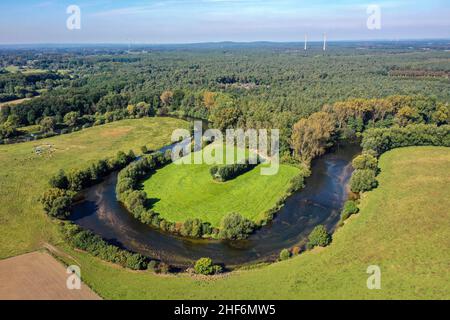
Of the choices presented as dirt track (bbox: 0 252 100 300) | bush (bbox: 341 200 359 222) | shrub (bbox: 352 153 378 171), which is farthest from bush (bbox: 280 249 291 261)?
shrub (bbox: 352 153 378 171)

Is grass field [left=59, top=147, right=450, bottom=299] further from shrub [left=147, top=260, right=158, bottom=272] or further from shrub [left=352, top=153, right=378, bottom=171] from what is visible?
shrub [left=352, top=153, right=378, bottom=171]

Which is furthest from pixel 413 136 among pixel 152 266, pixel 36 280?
pixel 36 280

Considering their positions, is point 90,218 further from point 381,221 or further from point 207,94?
point 207,94

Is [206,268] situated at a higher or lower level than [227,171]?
lower

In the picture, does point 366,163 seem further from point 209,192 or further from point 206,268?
point 206,268
